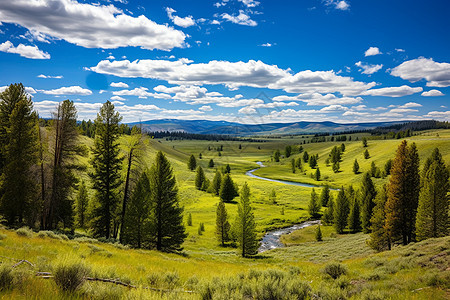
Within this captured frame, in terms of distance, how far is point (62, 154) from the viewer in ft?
83.5

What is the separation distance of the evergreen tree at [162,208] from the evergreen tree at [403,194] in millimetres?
25373

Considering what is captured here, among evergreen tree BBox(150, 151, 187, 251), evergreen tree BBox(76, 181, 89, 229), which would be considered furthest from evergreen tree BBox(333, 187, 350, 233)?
evergreen tree BBox(76, 181, 89, 229)

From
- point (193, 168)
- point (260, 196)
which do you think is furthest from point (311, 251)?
point (193, 168)

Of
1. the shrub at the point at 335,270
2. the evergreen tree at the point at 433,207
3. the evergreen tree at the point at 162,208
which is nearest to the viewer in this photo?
the shrub at the point at 335,270

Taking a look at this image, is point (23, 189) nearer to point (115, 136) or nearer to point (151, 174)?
point (115, 136)

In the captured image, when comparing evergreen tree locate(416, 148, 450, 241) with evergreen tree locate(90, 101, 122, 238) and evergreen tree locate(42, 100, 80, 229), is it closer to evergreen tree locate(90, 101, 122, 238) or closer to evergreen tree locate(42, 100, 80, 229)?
evergreen tree locate(90, 101, 122, 238)

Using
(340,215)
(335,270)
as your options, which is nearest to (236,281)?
(335,270)

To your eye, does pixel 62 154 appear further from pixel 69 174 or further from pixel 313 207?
pixel 313 207

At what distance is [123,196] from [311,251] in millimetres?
32014

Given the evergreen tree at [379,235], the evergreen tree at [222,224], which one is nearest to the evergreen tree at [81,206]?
the evergreen tree at [222,224]

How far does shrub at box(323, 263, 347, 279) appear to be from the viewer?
40.9ft

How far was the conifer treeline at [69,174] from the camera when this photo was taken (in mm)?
23484

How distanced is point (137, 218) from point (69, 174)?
8.65 m

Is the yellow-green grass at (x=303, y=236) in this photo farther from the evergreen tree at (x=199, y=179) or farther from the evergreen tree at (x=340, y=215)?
the evergreen tree at (x=199, y=179)
